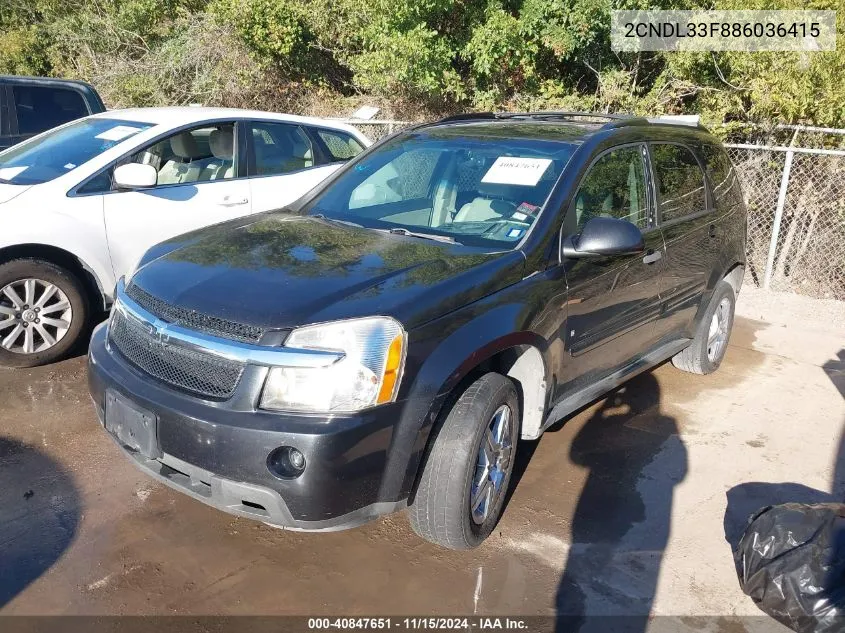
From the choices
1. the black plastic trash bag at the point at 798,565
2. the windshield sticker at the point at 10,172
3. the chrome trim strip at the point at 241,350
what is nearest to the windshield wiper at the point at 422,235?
the chrome trim strip at the point at 241,350

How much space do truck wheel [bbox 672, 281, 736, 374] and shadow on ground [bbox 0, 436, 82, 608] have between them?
4084 millimetres

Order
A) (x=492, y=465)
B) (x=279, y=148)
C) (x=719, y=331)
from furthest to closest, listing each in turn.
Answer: (x=279, y=148) < (x=719, y=331) < (x=492, y=465)

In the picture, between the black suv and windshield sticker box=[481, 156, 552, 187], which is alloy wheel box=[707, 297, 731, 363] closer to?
the black suv

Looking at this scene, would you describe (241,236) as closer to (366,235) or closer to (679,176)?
(366,235)

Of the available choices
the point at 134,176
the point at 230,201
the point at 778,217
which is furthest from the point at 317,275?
the point at 778,217

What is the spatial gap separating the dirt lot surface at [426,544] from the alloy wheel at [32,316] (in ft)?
0.71

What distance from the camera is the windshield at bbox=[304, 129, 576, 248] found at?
3584 mm

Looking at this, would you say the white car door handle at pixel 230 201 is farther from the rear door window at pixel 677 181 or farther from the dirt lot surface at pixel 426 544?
the rear door window at pixel 677 181

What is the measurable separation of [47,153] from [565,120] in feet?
12.5

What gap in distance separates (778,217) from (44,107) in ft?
25.7

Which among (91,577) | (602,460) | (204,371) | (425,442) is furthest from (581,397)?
(91,577)

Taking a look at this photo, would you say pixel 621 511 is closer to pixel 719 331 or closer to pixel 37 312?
pixel 719 331

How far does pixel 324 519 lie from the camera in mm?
2623

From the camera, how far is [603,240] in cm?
335
